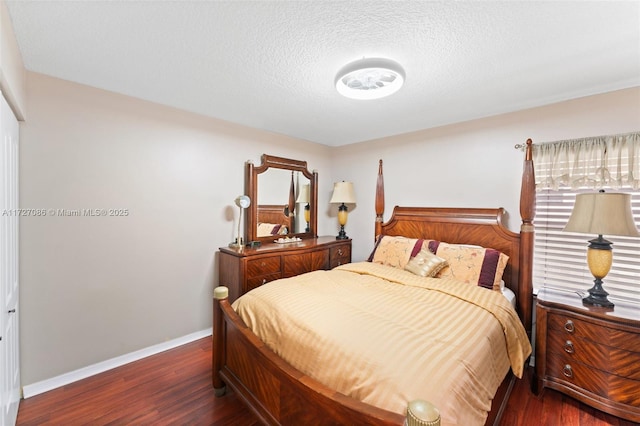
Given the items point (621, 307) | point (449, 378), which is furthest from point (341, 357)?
point (621, 307)

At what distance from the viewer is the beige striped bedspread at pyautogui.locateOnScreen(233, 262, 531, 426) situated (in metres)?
1.07

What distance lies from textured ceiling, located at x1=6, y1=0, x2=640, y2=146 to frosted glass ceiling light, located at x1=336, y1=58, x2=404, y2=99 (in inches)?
2.5

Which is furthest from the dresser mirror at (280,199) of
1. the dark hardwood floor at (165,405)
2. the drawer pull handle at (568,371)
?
the drawer pull handle at (568,371)

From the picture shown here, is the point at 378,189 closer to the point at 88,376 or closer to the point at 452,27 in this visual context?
the point at 452,27

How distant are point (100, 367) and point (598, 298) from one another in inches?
156

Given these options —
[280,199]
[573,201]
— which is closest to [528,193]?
[573,201]

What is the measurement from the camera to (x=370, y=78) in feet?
5.87

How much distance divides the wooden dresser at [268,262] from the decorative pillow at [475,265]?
1.44 m

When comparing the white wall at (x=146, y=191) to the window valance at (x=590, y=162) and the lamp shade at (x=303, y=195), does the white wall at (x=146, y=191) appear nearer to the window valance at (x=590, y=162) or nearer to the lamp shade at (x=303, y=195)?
the window valance at (x=590, y=162)

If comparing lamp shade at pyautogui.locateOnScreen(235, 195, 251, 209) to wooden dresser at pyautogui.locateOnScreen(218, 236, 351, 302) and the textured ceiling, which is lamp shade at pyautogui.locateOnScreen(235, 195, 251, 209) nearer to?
wooden dresser at pyautogui.locateOnScreen(218, 236, 351, 302)

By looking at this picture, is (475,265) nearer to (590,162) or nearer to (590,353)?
(590,353)

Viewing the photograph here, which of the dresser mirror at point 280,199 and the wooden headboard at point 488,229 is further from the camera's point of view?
the dresser mirror at point 280,199

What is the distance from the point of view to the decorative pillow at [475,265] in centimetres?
227

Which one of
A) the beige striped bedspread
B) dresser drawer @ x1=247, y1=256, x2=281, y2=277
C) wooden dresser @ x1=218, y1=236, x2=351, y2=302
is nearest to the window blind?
the beige striped bedspread
